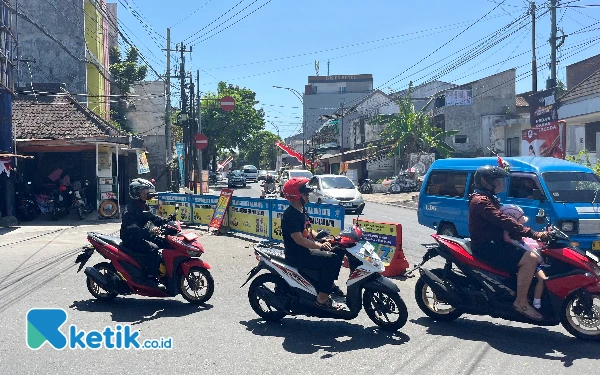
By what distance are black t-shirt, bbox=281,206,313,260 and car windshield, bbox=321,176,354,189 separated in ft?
51.3

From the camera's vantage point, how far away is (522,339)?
238 inches

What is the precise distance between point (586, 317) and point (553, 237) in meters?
0.85

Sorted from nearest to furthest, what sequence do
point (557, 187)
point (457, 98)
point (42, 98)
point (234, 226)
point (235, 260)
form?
1. point (557, 187)
2. point (235, 260)
3. point (234, 226)
4. point (42, 98)
5. point (457, 98)

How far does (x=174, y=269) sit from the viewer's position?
741 cm

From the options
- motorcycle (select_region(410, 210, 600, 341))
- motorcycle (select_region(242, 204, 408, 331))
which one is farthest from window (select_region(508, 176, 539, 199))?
motorcycle (select_region(242, 204, 408, 331))

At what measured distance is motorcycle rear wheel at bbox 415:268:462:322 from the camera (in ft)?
21.9

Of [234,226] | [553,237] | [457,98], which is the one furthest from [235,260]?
[457,98]

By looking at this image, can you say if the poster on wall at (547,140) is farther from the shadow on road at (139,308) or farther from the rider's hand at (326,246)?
the shadow on road at (139,308)

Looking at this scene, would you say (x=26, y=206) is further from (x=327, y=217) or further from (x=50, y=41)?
(x=50, y=41)

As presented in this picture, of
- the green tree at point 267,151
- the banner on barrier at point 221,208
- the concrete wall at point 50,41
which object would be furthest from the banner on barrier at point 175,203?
the green tree at point 267,151

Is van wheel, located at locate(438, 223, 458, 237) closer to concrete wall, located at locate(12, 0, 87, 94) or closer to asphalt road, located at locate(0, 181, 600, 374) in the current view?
asphalt road, located at locate(0, 181, 600, 374)

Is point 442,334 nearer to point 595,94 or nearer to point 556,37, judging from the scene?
point 595,94

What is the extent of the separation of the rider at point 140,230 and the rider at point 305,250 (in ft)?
6.60

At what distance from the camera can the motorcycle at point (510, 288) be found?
5715mm
